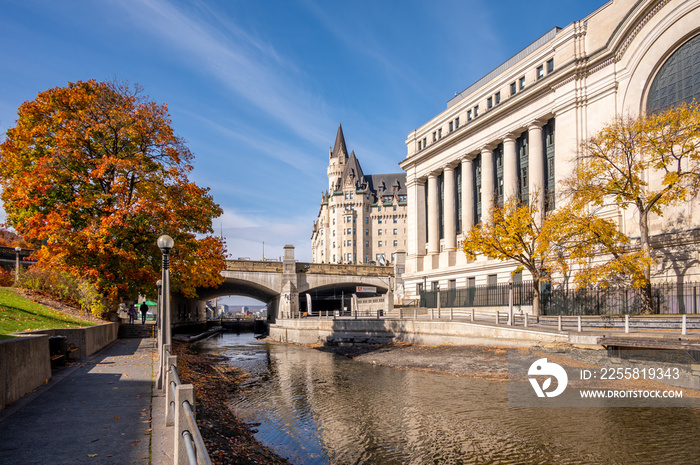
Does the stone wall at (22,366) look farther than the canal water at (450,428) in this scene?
No

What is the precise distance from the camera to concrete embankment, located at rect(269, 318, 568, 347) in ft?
91.0

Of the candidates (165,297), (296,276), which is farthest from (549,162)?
(165,297)

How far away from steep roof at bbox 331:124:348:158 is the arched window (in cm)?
13216

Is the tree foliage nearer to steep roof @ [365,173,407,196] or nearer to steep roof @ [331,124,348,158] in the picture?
steep roof @ [365,173,407,196]

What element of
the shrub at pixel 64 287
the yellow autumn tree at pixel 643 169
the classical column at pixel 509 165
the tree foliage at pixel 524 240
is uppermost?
the classical column at pixel 509 165

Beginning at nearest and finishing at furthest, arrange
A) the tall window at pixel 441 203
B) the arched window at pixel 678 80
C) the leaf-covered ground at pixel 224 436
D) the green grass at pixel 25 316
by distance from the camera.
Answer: the leaf-covered ground at pixel 224 436 → the green grass at pixel 25 316 → the arched window at pixel 678 80 → the tall window at pixel 441 203

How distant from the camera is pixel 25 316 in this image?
1912 centimetres

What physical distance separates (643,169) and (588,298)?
11383 mm

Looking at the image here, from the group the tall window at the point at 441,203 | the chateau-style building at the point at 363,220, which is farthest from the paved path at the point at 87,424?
the chateau-style building at the point at 363,220

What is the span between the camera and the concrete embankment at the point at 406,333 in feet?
91.0

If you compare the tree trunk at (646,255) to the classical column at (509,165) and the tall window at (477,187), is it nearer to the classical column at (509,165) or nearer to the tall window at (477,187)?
the classical column at (509,165)

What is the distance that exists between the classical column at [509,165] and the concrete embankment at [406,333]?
63.0ft

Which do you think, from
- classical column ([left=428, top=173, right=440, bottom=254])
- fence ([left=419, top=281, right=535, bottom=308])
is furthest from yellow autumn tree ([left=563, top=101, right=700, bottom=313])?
classical column ([left=428, top=173, right=440, bottom=254])

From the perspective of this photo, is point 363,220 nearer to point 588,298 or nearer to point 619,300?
point 588,298
